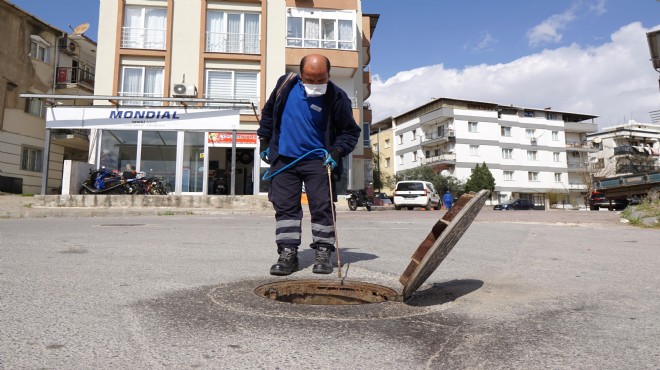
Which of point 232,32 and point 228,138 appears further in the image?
point 232,32

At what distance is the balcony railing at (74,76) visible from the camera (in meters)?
26.6

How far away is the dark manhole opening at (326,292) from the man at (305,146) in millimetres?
497

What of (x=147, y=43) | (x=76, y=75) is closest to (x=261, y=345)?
(x=147, y=43)

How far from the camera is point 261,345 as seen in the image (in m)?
1.74

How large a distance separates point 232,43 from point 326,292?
74.3 feet

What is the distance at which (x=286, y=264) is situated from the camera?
11.2 ft

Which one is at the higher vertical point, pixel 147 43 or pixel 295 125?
pixel 147 43

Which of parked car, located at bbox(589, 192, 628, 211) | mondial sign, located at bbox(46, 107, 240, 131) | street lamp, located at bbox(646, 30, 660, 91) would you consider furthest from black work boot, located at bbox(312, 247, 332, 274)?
parked car, located at bbox(589, 192, 628, 211)

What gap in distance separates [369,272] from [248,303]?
56.1 inches

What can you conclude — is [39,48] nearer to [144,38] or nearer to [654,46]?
[144,38]

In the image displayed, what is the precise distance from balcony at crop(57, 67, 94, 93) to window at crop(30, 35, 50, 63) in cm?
94

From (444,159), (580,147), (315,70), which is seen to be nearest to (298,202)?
(315,70)

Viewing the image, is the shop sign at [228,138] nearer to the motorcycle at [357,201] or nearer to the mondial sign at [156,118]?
the mondial sign at [156,118]

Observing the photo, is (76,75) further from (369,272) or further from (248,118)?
(369,272)
